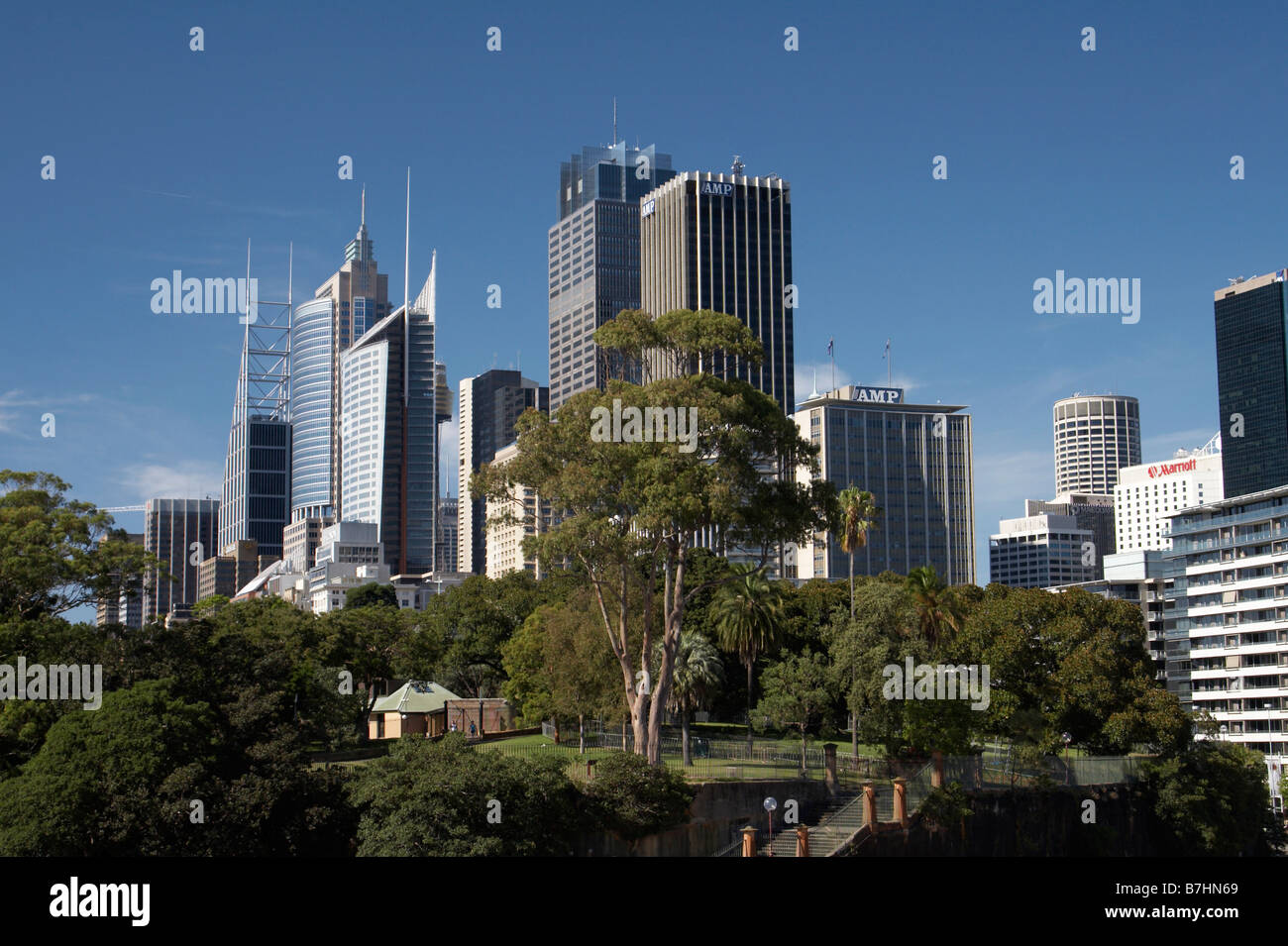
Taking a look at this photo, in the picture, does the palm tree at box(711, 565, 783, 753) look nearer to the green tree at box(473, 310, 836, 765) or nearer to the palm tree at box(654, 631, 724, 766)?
the palm tree at box(654, 631, 724, 766)

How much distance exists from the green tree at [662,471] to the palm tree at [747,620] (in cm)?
2329

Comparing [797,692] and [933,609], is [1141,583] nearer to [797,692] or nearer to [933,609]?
[933,609]

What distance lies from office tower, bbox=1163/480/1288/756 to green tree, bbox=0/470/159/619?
8389cm

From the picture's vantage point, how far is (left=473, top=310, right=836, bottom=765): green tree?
39188 millimetres

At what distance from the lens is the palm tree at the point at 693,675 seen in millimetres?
58062

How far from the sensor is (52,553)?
39875 millimetres

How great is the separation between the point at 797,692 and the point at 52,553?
34098 millimetres

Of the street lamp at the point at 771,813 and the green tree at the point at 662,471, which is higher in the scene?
the green tree at the point at 662,471

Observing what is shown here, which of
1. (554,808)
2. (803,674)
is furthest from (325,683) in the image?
(554,808)

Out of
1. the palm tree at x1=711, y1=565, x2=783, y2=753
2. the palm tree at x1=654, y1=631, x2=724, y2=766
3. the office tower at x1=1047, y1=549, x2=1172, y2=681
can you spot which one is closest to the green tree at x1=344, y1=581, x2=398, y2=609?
the office tower at x1=1047, y1=549, x2=1172, y2=681

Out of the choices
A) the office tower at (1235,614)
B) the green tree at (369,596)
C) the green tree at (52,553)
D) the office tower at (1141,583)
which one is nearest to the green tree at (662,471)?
the green tree at (52,553)

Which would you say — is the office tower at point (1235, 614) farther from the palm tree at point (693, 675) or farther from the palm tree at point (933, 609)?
the palm tree at point (693, 675)

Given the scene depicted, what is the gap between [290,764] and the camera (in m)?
34.3
